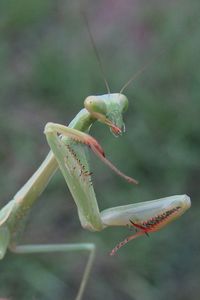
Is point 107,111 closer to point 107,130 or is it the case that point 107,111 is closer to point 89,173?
point 89,173

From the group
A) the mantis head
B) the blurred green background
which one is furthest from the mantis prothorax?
the blurred green background

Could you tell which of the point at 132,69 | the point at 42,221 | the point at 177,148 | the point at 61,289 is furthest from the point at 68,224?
the point at 132,69

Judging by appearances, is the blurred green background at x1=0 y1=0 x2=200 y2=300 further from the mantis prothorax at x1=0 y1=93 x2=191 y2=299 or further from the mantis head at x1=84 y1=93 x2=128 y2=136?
the mantis head at x1=84 y1=93 x2=128 y2=136

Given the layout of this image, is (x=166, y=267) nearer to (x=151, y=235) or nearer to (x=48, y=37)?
(x=151, y=235)

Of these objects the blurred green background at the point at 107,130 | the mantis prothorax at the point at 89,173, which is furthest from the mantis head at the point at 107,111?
the blurred green background at the point at 107,130

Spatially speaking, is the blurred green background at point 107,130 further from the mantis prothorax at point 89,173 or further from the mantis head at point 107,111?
the mantis head at point 107,111
